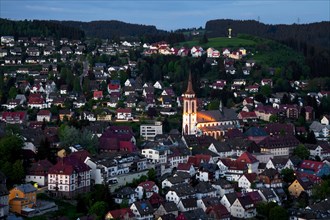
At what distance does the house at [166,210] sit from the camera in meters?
35.4

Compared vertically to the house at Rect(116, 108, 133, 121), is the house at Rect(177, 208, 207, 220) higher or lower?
lower

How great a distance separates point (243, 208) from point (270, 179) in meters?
4.60

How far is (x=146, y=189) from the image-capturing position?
1508 inches

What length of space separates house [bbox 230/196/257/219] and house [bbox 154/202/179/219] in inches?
123

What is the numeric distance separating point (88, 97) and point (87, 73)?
8968 mm

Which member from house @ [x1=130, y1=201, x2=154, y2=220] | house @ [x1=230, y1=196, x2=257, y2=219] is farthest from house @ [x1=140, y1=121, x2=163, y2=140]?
house @ [x1=130, y1=201, x2=154, y2=220]

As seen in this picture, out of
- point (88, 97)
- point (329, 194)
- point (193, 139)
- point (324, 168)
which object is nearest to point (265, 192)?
point (329, 194)

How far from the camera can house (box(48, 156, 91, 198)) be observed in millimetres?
37688

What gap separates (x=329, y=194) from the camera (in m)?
38.8

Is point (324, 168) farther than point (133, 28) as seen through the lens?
No

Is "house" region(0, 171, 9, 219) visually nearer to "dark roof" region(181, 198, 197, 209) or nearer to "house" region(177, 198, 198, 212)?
"house" region(177, 198, 198, 212)

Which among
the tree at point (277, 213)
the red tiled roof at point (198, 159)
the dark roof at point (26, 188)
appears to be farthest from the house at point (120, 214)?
the red tiled roof at point (198, 159)

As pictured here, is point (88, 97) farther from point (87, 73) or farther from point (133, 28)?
point (133, 28)

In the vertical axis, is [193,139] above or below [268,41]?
below
